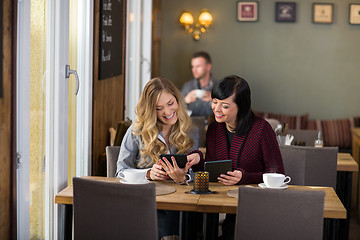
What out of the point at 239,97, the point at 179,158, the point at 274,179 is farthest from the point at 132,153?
the point at 274,179

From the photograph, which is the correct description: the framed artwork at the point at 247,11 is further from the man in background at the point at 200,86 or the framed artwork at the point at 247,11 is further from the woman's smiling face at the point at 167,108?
the woman's smiling face at the point at 167,108

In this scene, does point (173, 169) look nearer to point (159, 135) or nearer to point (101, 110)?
point (159, 135)

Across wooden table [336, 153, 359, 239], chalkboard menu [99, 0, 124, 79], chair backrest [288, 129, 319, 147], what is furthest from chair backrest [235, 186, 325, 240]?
chair backrest [288, 129, 319, 147]

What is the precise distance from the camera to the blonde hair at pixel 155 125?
3305 millimetres

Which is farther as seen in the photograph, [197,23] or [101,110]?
[197,23]

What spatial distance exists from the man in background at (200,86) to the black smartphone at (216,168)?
381cm

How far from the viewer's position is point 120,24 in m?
5.00

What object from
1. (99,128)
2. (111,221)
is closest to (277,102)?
(99,128)

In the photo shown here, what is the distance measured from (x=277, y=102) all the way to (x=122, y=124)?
4.23 m

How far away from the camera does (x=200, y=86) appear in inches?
285

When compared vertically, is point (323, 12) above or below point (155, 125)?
above

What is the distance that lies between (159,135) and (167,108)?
0.53 feet

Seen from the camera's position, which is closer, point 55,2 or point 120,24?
point 55,2

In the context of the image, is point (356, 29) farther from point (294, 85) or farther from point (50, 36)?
point (50, 36)
